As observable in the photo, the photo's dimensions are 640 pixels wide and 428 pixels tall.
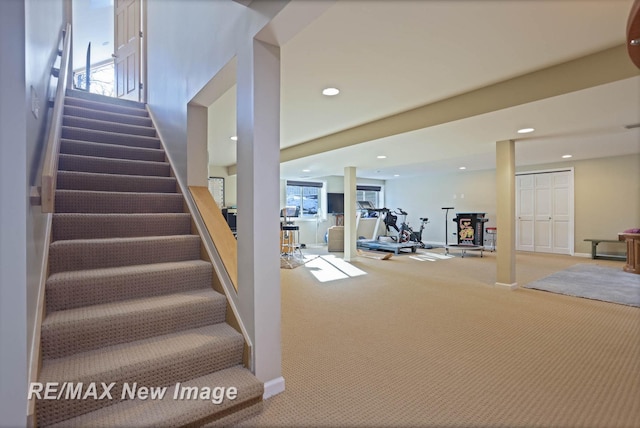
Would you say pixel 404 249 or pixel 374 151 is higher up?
→ pixel 374 151

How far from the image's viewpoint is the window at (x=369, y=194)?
11520 millimetres

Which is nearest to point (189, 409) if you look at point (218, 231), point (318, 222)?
point (218, 231)

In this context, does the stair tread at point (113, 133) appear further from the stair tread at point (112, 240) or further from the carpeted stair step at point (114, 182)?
the stair tread at point (112, 240)

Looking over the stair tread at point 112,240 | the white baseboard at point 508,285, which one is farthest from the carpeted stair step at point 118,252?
the white baseboard at point 508,285

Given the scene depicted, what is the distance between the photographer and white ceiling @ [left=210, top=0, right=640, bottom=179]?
79.7 inches

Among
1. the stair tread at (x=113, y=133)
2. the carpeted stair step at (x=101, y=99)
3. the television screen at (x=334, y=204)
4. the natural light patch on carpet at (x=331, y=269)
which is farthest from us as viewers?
the television screen at (x=334, y=204)

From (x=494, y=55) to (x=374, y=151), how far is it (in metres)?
2.96

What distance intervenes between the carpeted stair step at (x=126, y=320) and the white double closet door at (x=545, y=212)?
8813 millimetres

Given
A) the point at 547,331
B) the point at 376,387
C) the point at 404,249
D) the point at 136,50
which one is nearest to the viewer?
the point at 376,387

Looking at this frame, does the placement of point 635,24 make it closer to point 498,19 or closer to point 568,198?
point 498,19

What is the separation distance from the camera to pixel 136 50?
489 cm

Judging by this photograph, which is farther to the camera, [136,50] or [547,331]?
[136,50]

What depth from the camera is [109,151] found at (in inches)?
125

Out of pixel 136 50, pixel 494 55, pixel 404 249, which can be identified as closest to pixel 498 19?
pixel 494 55
